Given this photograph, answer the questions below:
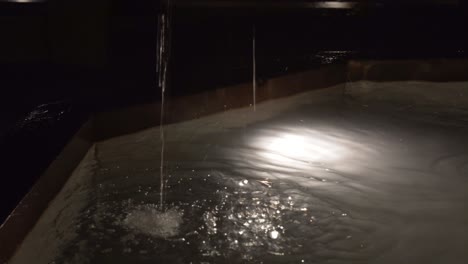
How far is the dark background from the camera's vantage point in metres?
4.64

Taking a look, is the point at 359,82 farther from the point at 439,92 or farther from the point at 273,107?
the point at 273,107

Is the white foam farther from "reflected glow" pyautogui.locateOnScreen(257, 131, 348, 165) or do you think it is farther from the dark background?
"reflected glow" pyautogui.locateOnScreen(257, 131, 348, 165)

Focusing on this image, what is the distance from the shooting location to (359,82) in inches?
307

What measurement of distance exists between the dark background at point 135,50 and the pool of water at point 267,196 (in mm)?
426

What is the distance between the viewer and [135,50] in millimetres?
8172

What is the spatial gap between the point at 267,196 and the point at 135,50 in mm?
4724

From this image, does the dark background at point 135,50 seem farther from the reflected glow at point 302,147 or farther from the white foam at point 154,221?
the reflected glow at point 302,147

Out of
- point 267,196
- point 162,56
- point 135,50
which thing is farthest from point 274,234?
point 135,50

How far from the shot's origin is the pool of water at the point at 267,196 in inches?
134

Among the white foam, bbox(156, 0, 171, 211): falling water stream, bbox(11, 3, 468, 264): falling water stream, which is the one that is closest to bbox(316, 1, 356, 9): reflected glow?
bbox(156, 0, 171, 211): falling water stream

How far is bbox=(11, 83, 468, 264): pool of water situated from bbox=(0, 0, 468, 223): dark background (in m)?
0.43

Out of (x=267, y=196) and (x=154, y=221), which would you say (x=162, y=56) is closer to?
(x=267, y=196)

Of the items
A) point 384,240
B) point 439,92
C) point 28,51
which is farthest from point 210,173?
point 439,92

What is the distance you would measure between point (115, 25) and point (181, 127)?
4190mm
